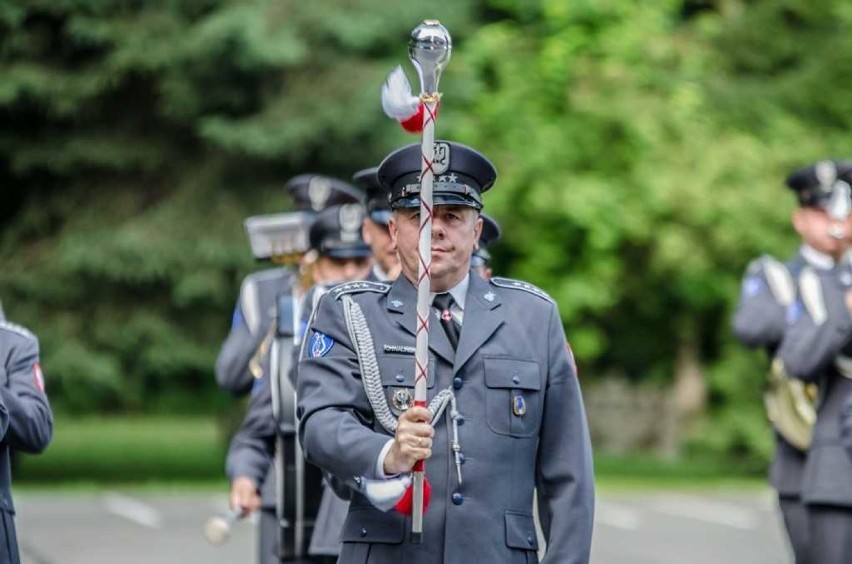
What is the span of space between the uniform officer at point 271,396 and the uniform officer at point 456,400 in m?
2.62

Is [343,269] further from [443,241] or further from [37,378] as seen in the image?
[443,241]

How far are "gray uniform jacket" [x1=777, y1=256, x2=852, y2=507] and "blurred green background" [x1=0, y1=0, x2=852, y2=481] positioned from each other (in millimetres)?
13770

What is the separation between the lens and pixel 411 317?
17.3ft

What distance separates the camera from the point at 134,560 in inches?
572

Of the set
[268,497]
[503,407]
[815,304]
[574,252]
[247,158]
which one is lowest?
[574,252]

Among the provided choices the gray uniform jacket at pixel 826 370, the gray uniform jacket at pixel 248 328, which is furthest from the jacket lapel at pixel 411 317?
the gray uniform jacket at pixel 248 328

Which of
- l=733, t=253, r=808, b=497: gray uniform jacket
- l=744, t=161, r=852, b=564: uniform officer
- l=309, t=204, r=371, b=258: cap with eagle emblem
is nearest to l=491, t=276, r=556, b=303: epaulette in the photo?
l=309, t=204, r=371, b=258: cap with eagle emblem

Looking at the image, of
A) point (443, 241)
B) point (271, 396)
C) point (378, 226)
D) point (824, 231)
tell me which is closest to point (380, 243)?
point (378, 226)

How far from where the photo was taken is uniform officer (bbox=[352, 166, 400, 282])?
7.79m

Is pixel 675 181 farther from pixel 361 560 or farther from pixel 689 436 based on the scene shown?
pixel 361 560

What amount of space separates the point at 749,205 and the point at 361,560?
23.8 meters

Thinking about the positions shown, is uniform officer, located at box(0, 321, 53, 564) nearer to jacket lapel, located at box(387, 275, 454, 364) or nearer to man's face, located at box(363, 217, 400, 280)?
jacket lapel, located at box(387, 275, 454, 364)

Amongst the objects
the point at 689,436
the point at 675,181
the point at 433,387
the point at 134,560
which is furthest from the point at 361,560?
the point at 689,436

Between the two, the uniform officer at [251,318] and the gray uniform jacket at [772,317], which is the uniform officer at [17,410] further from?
the gray uniform jacket at [772,317]
